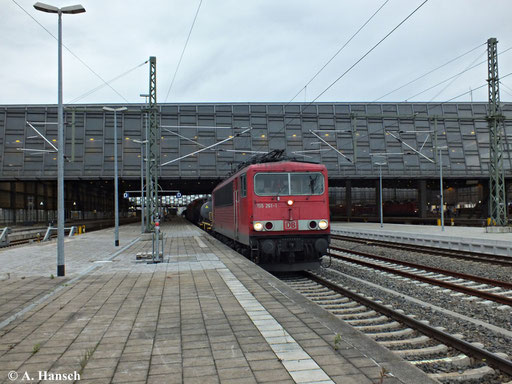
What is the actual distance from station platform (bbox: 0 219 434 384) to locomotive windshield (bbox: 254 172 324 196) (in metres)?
3.09

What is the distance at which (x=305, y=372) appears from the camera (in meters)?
4.01

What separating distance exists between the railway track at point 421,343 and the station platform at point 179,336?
77 centimetres

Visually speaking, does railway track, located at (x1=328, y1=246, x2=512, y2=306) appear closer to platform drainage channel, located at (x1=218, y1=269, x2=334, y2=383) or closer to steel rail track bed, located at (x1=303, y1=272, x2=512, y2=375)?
steel rail track bed, located at (x1=303, y1=272, x2=512, y2=375)

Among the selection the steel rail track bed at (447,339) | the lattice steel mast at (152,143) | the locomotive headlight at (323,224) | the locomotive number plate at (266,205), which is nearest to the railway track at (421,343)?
the steel rail track bed at (447,339)

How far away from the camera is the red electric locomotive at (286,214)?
37.9 ft

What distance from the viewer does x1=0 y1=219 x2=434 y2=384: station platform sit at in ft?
13.2

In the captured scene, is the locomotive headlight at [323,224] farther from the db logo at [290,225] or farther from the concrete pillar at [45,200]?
the concrete pillar at [45,200]

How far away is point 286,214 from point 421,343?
247 inches

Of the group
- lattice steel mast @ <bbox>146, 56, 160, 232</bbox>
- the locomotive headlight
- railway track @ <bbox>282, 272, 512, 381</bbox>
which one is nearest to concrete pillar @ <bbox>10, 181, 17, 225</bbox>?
lattice steel mast @ <bbox>146, 56, 160, 232</bbox>

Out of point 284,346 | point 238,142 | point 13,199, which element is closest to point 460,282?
point 284,346

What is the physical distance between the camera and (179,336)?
5273mm

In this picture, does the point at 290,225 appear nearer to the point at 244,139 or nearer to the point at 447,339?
the point at 447,339

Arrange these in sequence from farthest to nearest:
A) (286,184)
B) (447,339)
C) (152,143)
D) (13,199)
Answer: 1. (13,199)
2. (152,143)
3. (286,184)
4. (447,339)

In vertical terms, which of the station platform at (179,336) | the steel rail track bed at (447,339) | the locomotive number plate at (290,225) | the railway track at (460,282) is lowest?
the railway track at (460,282)
